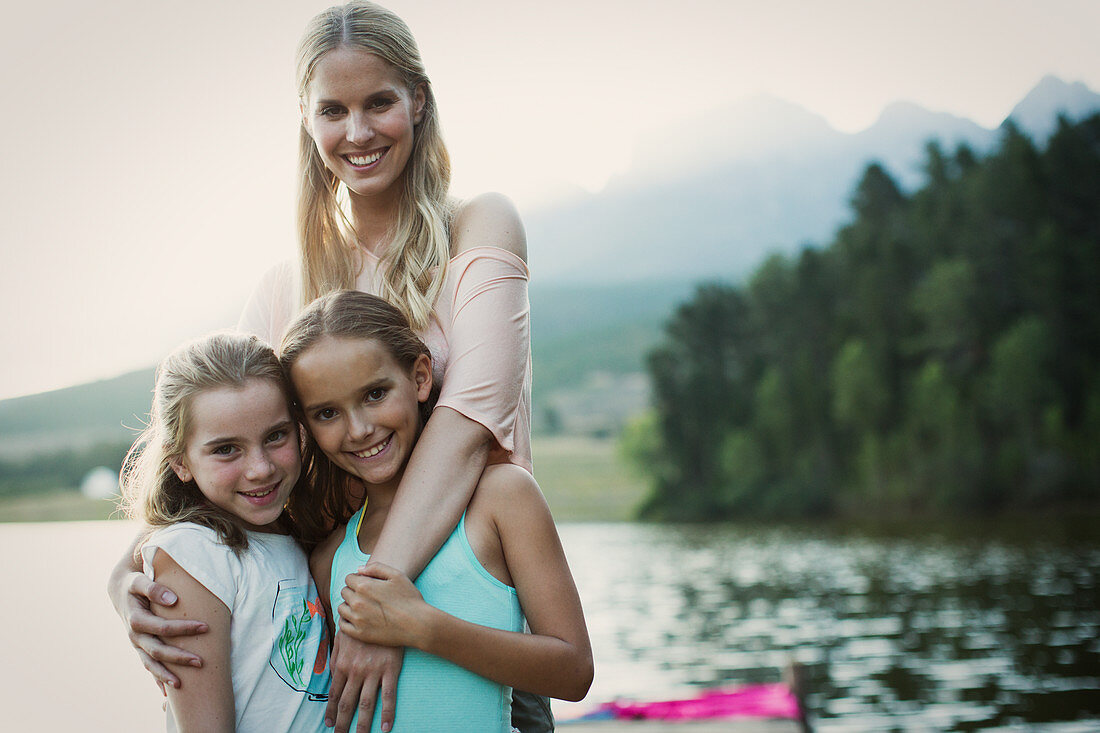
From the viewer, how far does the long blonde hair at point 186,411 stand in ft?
6.19

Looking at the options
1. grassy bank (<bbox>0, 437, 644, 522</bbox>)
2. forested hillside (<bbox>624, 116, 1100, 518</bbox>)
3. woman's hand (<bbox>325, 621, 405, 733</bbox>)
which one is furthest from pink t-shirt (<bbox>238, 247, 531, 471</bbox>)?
grassy bank (<bbox>0, 437, 644, 522</bbox>)

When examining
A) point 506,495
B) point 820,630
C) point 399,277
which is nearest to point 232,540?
point 506,495

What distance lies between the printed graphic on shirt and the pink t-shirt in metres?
0.46

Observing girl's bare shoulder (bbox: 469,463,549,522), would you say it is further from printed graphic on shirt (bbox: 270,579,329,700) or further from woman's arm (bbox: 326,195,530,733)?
printed graphic on shirt (bbox: 270,579,329,700)

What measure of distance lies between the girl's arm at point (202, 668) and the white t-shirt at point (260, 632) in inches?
0.8

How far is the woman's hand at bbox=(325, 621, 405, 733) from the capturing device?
177cm

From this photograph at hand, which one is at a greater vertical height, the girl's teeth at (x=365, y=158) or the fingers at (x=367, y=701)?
the girl's teeth at (x=365, y=158)

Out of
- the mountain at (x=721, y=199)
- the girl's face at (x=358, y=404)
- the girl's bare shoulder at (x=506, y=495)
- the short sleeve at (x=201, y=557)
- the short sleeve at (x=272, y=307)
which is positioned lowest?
the short sleeve at (x=201, y=557)

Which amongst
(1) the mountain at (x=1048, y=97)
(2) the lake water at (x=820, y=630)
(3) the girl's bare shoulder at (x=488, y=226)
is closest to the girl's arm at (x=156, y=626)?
(3) the girl's bare shoulder at (x=488, y=226)

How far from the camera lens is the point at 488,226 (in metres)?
2.11

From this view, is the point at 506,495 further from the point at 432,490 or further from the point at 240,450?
the point at 240,450

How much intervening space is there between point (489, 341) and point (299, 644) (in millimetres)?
685

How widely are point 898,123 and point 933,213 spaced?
452 ft

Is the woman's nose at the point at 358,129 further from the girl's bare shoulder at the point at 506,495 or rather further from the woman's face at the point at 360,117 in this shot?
the girl's bare shoulder at the point at 506,495
